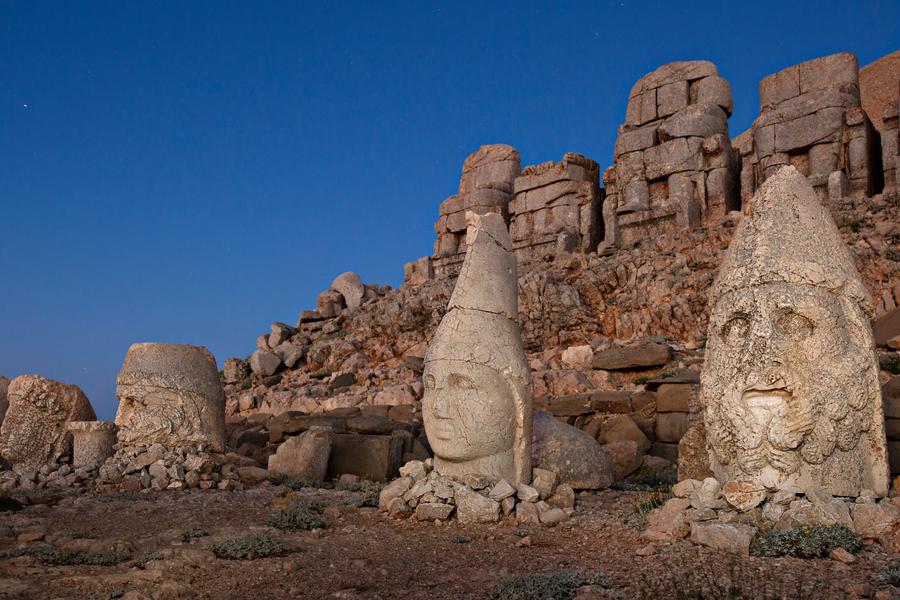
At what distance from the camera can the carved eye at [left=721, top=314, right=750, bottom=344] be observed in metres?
5.97

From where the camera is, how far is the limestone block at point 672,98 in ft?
87.6

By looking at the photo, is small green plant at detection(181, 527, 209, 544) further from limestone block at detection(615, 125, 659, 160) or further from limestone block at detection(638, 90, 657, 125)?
limestone block at detection(638, 90, 657, 125)

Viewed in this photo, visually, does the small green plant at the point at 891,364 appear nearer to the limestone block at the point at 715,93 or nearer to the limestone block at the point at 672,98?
the limestone block at the point at 715,93

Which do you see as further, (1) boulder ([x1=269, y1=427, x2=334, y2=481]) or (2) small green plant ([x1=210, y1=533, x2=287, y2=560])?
(1) boulder ([x1=269, y1=427, x2=334, y2=481])

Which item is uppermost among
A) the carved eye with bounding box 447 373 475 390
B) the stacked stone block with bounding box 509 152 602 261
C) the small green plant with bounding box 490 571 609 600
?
the stacked stone block with bounding box 509 152 602 261

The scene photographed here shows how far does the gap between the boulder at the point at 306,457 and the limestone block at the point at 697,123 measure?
61.8 ft

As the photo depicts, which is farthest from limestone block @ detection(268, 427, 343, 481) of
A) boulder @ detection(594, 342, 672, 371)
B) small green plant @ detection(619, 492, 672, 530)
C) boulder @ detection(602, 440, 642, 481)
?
boulder @ detection(594, 342, 672, 371)

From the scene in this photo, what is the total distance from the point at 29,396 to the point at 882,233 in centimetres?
1861

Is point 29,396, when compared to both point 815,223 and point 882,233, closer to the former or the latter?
point 815,223

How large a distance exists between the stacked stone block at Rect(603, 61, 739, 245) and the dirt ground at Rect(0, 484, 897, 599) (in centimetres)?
1865

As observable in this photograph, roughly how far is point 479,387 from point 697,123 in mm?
21006

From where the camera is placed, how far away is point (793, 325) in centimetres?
582

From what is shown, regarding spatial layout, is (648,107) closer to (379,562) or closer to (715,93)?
(715,93)

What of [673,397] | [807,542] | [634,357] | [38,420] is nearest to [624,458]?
[673,397]
